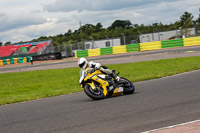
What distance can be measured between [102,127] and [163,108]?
1645 millimetres

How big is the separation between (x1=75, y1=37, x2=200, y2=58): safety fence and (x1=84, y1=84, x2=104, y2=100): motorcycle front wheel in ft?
98.3

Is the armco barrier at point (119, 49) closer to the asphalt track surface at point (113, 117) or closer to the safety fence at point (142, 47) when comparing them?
the safety fence at point (142, 47)

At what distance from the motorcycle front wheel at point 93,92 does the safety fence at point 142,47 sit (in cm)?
2997

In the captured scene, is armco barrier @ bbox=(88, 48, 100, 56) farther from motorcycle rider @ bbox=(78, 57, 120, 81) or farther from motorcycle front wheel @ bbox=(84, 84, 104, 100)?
motorcycle front wheel @ bbox=(84, 84, 104, 100)

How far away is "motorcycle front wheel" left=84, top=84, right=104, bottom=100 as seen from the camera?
30.9 ft

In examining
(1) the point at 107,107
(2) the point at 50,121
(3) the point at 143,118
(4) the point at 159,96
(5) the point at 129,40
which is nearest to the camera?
(3) the point at 143,118

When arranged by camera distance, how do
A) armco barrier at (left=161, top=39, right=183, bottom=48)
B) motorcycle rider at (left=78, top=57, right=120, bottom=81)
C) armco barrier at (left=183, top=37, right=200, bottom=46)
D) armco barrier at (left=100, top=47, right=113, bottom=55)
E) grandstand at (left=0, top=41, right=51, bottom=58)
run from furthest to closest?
1. grandstand at (left=0, top=41, right=51, bottom=58)
2. armco barrier at (left=100, top=47, right=113, bottom=55)
3. armco barrier at (left=161, top=39, right=183, bottom=48)
4. armco barrier at (left=183, top=37, right=200, bottom=46)
5. motorcycle rider at (left=78, top=57, right=120, bottom=81)

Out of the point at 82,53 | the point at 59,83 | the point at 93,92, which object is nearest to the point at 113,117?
the point at 93,92

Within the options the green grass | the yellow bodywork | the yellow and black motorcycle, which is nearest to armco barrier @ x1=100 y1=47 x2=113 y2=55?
the green grass

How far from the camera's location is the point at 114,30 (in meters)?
108

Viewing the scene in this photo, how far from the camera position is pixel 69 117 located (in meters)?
7.14

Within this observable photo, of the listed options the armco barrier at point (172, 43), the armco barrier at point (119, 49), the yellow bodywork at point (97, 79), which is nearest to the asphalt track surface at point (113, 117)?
the yellow bodywork at point (97, 79)

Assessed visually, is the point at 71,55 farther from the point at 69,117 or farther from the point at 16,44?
the point at 69,117

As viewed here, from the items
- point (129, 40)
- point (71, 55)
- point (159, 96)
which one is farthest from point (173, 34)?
point (159, 96)
